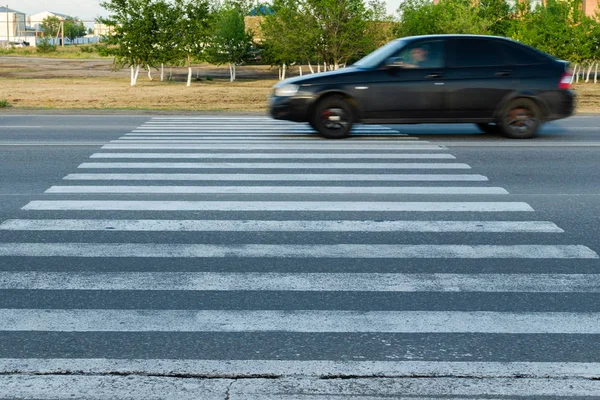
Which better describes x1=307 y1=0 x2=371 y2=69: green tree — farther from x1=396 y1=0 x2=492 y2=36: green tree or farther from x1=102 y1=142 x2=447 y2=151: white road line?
x1=102 y1=142 x2=447 y2=151: white road line

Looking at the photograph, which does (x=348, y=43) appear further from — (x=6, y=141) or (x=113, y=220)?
(x=113, y=220)

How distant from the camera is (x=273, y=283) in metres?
5.80

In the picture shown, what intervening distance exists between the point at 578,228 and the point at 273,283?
3153mm

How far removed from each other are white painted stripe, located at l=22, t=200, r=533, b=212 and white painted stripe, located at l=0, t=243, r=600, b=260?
143cm

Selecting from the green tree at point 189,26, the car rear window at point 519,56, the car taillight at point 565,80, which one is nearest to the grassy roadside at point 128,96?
the green tree at point 189,26

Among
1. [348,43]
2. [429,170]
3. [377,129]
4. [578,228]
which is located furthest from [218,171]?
[348,43]

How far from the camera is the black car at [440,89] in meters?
13.7

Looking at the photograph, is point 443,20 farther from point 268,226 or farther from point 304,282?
point 304,282

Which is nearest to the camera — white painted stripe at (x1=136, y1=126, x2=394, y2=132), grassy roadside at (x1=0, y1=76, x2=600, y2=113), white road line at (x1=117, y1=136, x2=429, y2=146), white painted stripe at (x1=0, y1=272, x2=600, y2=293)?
white painted stripe at (x1=0, y1=272, x2=600, y2=293)

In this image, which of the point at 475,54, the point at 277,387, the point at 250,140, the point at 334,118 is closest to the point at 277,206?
the point at 277,387

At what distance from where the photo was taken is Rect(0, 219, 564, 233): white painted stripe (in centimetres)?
739

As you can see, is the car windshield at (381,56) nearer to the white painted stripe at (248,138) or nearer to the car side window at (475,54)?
the car side window at (475,54)

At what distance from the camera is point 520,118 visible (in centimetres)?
1394

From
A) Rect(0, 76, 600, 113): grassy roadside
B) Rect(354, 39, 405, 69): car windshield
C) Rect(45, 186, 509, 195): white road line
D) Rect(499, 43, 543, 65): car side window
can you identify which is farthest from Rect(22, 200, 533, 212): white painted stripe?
Rect(0, 76, 600, 113): grassy roadside
